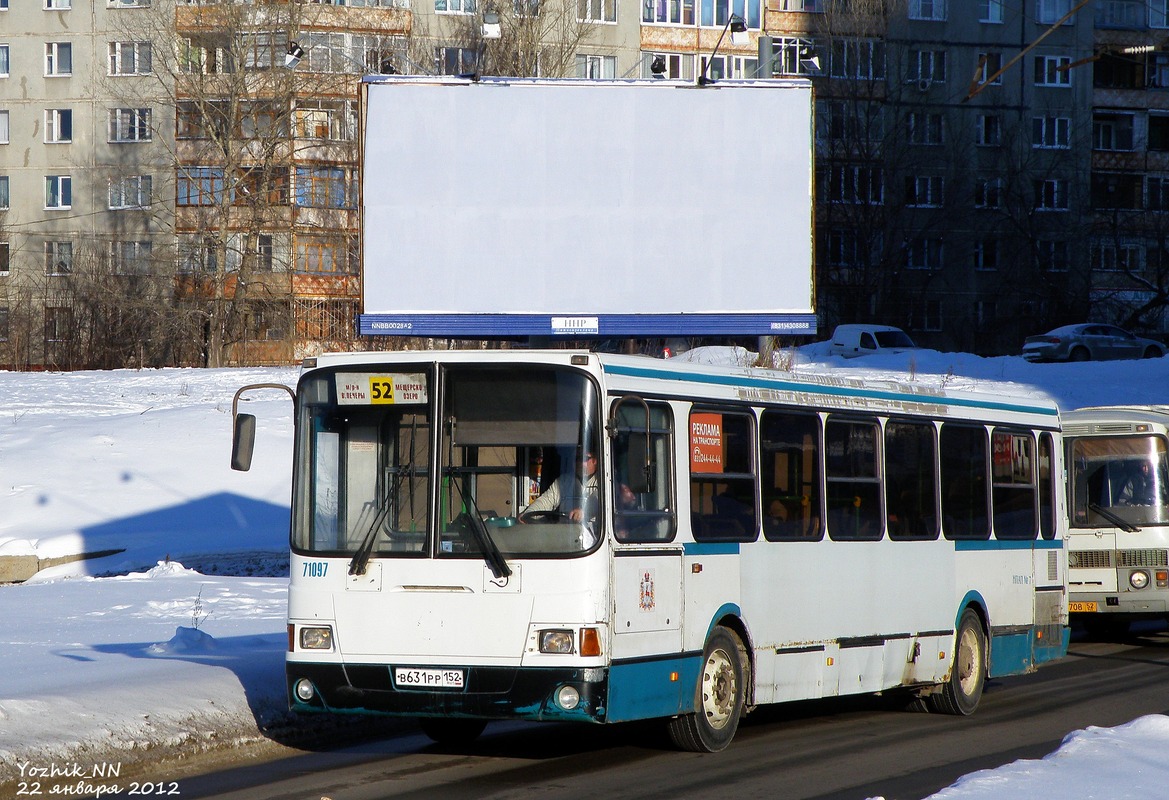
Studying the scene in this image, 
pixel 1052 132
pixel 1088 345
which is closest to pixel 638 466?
pixel 1088 345

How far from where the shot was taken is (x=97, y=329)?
60750 mm

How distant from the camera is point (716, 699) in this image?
10.5m

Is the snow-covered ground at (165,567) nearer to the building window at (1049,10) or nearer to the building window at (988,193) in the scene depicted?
the building window at (988,193)

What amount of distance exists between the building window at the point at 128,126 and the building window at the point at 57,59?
3587mm

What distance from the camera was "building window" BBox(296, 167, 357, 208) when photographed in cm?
6091

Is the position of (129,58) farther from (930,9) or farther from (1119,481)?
(1119,481)

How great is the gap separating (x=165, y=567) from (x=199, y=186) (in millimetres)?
40604

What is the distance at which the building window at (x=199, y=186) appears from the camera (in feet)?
195

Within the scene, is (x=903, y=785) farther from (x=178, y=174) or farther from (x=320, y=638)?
(x=178, y=174)

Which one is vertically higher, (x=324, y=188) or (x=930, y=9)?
(x=930, y=9)

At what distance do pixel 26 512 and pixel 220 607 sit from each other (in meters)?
11.1

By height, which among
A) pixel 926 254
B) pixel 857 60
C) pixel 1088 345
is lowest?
pixel 1088 345

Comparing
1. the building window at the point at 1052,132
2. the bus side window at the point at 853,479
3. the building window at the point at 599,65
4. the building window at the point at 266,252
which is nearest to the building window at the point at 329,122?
the building window at the point at 266,252

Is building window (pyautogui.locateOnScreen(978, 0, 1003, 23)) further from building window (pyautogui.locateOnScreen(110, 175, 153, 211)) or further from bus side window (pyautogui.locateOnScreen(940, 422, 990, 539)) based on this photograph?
bus side window (pyautogui.locateOnScreen(940, 422, 990, 539))
